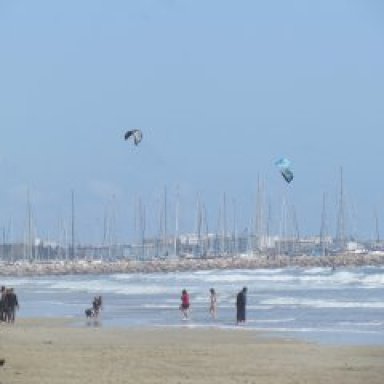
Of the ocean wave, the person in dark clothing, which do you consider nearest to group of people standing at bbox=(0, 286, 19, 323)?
the person in dark clothing

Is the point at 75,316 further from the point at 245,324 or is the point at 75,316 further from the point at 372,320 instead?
the point at 372,320

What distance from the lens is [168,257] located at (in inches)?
5310

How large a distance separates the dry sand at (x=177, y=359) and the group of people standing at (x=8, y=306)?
3522 mm

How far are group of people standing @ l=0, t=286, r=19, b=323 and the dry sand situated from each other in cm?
352

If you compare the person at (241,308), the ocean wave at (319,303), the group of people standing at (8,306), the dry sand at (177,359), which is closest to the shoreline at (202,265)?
the ocean wave at (319,303)

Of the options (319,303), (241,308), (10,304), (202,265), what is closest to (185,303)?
(241,308)

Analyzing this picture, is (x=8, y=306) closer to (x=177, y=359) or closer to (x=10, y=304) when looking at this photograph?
(x=10, y=304)

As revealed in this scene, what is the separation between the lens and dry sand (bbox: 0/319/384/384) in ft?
45.4

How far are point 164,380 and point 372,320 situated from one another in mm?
14778

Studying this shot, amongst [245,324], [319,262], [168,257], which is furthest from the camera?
[168,257]

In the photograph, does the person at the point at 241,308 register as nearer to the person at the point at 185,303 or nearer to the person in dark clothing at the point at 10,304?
the person at the point at 185,303

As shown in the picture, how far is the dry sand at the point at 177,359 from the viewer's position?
13.8 meters

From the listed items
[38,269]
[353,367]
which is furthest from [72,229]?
[353,367]

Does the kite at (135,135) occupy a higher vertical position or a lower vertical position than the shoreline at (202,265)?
higher
